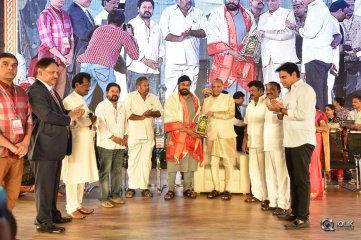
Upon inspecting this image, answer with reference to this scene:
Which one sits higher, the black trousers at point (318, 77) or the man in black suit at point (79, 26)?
the man in black suit at point (79, 26)

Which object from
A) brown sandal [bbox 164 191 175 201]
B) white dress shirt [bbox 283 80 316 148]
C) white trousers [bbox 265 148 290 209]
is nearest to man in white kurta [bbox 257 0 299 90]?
brown sandal [bbox 164 191 175 201]

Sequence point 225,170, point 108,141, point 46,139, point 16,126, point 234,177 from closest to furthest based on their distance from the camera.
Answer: point 16,126 < point 46,139 < point 108,141 < point 225,170 < point 234,177

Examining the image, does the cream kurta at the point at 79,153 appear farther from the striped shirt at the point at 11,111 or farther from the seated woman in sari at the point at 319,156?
the seated woman in sari at the point at 319,156

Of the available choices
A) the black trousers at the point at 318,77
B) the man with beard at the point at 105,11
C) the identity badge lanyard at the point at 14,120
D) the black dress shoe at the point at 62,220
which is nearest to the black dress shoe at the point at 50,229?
the black dress shoe at the point at 62,220

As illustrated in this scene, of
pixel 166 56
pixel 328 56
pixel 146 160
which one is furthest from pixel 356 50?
pixel 146 160

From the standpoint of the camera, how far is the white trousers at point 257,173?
6254 millimetres

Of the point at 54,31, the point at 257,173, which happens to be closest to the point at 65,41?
the point at 54,31

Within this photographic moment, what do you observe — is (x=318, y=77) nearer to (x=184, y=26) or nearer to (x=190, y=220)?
(x=184, y=26)

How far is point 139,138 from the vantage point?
6836mm

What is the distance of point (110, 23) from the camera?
10055mm

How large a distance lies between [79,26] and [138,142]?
398 centimetres

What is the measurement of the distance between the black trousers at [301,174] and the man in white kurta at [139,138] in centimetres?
241

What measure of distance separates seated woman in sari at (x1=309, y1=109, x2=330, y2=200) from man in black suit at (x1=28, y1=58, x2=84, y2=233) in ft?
10.1

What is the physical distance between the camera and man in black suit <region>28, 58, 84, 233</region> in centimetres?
447
